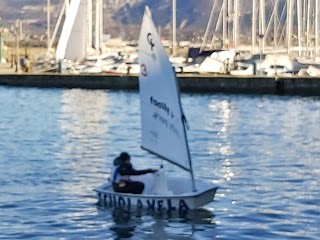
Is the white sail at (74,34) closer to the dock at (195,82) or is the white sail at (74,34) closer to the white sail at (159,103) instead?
the dock at (195,82)

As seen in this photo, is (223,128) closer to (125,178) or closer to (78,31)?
(125,178)

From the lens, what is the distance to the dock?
6594 centimetres

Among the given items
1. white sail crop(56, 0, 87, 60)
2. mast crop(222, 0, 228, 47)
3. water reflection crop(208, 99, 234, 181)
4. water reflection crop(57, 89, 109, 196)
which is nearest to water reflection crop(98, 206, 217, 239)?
water reflection crop(57, 89, 109, 196)

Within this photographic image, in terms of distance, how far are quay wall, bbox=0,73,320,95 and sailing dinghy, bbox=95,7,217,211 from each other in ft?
136

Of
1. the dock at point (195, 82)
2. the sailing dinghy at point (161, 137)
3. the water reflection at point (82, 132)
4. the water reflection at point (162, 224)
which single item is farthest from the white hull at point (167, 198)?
the dock at point (195, 82)

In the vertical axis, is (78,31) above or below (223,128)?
above

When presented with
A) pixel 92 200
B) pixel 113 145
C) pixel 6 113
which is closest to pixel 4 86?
pixel 6 113

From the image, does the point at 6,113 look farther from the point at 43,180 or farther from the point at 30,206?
the point at 30,206

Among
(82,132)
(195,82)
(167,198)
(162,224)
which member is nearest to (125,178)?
(167,198)

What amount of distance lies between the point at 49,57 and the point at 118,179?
61.7 meters

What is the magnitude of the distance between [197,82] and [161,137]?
43955mm

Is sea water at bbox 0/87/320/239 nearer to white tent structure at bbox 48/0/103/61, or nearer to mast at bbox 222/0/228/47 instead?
white tent structure at bbox 48/0/103/61

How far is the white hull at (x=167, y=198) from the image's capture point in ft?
75.3

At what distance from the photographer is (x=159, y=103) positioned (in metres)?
24.5
